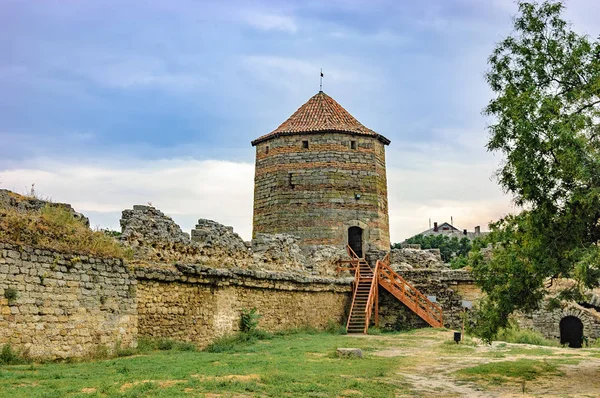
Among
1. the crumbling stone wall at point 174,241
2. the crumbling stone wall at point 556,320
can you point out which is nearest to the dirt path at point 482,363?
the crumbling stone wall at point 174,241

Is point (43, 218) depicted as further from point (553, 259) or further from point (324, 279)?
point (324, 279)

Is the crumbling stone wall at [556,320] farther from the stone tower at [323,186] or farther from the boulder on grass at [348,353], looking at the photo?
the boulder on grass at [348,353]

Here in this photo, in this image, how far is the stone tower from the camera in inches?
1100

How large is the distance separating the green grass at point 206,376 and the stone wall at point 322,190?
14.8 meters

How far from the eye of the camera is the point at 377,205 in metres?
28.8

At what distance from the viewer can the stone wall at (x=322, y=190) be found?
2791 cm

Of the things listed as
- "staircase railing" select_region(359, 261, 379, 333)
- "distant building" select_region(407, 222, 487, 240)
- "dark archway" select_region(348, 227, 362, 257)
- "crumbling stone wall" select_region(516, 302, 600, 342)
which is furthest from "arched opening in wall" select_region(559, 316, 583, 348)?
"distant building" select_region(407, 222, 487, 240)

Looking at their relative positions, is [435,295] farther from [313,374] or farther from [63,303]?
[63,303]

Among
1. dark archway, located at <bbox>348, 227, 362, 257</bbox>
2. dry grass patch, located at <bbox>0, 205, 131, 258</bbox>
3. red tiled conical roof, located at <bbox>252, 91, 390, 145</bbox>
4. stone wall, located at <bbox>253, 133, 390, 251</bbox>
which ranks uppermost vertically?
red tiled conical roof, located at <bbox>252, 91, 390, 145</bbox>

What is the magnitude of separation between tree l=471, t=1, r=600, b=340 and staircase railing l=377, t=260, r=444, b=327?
9.53m

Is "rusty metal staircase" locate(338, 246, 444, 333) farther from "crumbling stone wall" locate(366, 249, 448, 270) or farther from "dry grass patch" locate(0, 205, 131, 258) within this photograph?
"dry grass patch" locate(0, 205, 131, 258)

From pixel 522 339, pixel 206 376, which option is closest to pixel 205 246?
pixel 206 376

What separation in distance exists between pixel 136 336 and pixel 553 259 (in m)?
8.17

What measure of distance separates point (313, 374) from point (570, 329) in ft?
58.6
